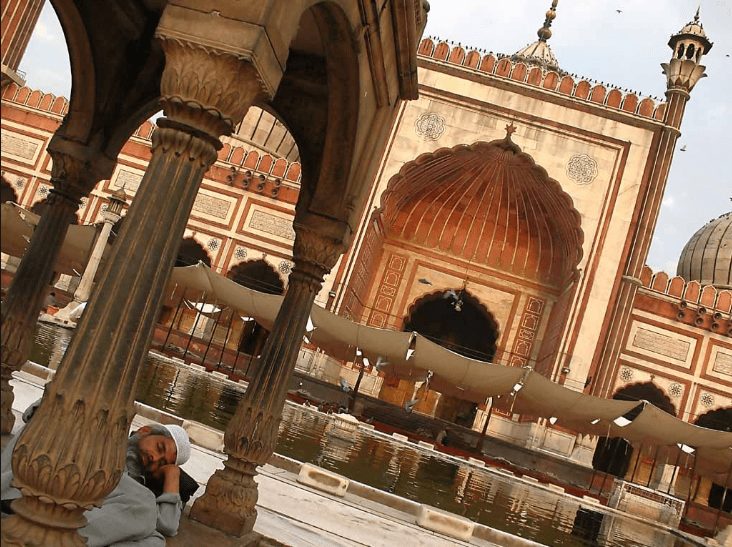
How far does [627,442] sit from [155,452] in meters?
13.8

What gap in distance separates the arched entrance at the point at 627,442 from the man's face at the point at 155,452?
13.2 meters

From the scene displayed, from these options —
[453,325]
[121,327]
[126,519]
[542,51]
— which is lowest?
[126,519]

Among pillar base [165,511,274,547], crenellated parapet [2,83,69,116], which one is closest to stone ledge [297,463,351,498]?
pillar base [165,511,274,547]

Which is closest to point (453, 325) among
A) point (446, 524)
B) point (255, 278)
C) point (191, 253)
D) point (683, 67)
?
point (255, 278)

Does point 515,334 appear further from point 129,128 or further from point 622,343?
point 129,128

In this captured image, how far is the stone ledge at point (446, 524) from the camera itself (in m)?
4.40

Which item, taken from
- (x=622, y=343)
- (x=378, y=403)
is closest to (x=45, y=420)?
(x=378, y=403)

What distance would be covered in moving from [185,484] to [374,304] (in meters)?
14.2

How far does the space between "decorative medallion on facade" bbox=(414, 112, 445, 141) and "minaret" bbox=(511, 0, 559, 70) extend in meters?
6.81

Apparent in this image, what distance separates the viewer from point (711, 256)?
18797 mm

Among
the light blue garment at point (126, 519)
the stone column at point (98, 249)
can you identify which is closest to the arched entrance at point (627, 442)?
the stone column at point (98, 249)

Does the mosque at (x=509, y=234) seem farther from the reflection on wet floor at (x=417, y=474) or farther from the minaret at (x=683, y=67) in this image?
the reflection on wet floor at (x=417, y=474)

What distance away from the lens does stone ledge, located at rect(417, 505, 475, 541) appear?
4.40 m

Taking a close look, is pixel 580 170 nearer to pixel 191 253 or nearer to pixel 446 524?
pixel 191 253
